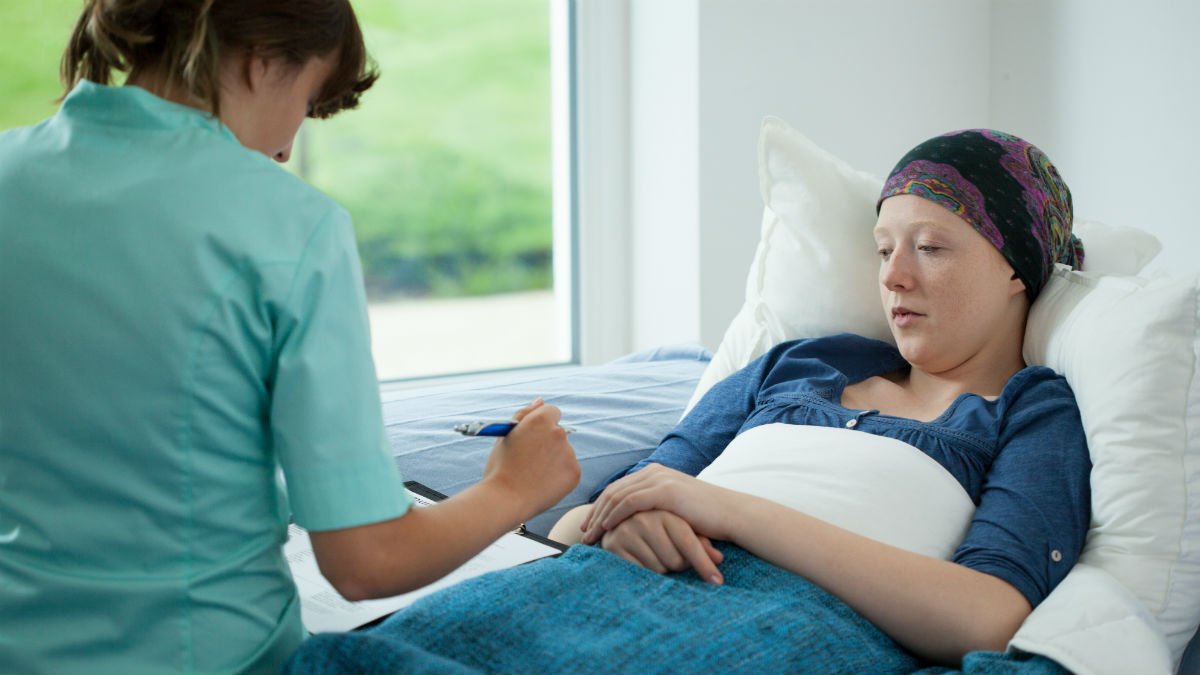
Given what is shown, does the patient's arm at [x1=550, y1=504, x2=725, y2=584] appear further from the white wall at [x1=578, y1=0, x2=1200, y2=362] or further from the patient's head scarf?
the white wall at [x1=578, y1=0, x2=1200, y2=362]

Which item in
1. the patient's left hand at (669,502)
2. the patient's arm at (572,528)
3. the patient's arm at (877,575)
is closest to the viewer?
the patient's arm at (877,575)

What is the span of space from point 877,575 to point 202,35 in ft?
2.61

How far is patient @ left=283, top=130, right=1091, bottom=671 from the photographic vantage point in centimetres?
100

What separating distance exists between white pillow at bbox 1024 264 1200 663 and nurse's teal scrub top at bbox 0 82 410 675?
0.77 meters

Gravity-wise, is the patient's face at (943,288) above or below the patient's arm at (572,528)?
above

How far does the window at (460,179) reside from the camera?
8.68 feet

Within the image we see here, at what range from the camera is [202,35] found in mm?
818

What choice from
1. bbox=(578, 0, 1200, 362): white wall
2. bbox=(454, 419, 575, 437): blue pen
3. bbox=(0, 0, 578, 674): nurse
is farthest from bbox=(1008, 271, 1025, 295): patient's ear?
bbox=(578, 0, 1200, 362): white wall

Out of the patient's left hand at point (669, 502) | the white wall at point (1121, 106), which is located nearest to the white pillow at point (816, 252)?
the patient's left hand at point (669, 502)

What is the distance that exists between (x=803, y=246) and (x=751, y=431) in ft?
1.33

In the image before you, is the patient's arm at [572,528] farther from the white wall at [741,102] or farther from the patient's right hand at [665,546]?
the white wall at [741,102]

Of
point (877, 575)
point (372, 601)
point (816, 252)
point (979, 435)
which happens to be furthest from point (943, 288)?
point (372, 601)

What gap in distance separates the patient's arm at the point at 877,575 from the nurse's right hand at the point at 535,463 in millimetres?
253

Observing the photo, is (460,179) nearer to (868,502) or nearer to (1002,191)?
(1002,191)
